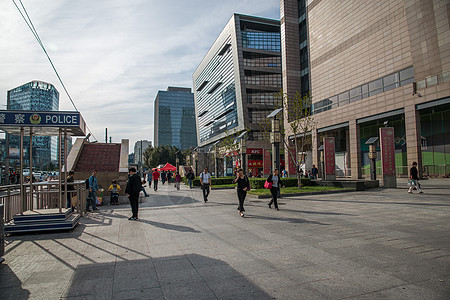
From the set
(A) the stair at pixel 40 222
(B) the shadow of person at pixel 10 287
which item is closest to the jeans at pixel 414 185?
(A) the stair at pixel 40 222

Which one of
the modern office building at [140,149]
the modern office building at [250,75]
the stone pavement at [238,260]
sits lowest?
the stone pavement at [238,260]

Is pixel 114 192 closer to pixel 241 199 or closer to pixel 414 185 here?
pixel 241 199

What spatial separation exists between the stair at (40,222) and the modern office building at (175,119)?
16021cm

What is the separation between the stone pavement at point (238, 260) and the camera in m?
3.73

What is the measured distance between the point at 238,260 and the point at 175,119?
167615mm

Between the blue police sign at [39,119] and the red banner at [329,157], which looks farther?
the red banner at [329,157]

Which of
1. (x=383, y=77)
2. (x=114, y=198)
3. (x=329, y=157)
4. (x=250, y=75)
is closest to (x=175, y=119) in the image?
(x=250, y=75)

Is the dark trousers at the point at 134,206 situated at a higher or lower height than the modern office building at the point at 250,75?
lower

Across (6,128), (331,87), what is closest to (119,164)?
(6,128)

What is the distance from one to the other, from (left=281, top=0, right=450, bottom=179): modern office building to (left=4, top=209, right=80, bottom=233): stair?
25.6 metres

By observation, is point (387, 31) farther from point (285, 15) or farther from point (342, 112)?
point (285, 15)

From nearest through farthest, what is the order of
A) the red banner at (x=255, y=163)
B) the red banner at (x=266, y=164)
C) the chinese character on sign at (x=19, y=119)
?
1. the chinese character on sign at (x=19, y=119)
2. the red banner at (x=266, y=164)
3. the red banner at (x=255, y=163)

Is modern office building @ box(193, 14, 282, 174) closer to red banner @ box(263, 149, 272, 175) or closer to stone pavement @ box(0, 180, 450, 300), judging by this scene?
red banner @ box(263, 149, 272, 175)

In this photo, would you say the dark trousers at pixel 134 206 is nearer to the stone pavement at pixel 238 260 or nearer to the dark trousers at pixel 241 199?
the stone pavement at pixel 238 260
